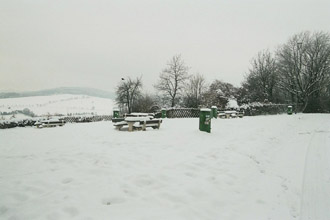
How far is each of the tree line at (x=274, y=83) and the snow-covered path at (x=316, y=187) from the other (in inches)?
879

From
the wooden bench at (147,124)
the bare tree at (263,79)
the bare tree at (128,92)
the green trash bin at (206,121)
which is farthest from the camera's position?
the bare tree at (128,92)

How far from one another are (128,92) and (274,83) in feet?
93.4

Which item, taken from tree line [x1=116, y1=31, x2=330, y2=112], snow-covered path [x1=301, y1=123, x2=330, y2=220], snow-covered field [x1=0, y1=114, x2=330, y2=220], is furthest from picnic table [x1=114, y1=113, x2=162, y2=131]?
tree line [x1=116, y1=31, x2=330, y2=112]

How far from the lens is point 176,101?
32.2 meters

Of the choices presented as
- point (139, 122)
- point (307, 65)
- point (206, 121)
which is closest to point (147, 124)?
point (139, 122)

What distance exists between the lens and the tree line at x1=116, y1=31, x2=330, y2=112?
86.7 feet

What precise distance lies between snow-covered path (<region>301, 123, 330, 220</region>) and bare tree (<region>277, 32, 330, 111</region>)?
86.5 ft

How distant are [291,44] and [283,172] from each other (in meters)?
31.1

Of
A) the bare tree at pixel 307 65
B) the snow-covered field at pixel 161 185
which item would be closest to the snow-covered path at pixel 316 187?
the snow-covered field at pixel 161 185

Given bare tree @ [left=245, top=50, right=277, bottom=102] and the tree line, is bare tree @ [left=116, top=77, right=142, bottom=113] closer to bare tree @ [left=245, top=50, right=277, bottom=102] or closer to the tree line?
the tree line

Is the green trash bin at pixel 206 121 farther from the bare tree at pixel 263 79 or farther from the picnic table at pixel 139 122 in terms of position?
the bare tree at pixel 263 79

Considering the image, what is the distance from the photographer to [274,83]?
3166 cm

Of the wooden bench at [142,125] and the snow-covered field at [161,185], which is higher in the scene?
the wooden bench at [142,125]

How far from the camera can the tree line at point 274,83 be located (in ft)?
86.7
